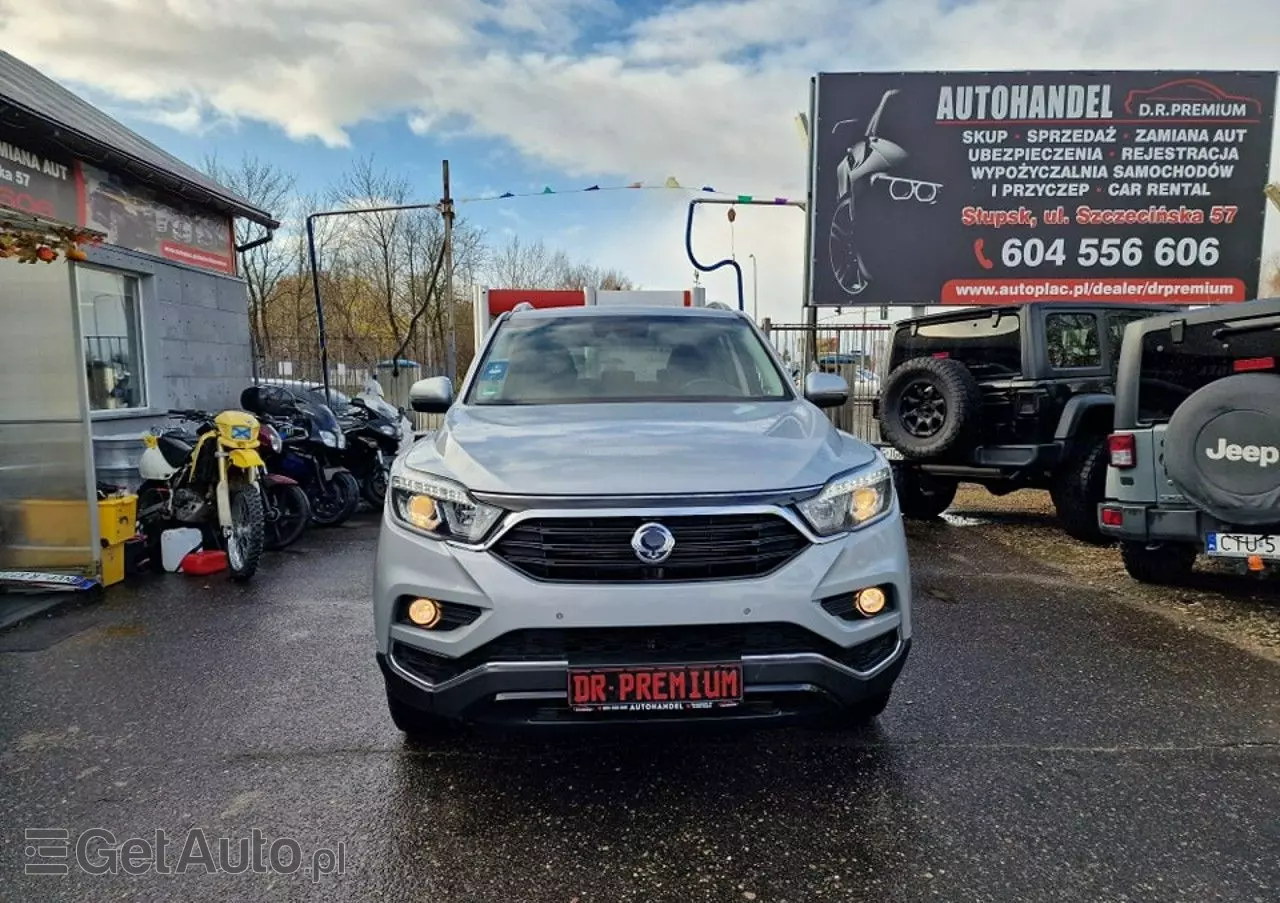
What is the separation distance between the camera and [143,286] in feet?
30.7

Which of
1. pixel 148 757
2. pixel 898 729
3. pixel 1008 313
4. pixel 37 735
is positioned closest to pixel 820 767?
pixel 898 729

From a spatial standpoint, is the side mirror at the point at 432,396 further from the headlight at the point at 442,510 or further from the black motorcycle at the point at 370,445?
the black motorcycle at the point at 370,445

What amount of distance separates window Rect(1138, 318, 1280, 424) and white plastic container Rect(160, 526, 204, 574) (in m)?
6.73

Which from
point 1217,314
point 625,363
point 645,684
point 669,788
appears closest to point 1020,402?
point 1217,314

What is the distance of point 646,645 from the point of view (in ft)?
8.14

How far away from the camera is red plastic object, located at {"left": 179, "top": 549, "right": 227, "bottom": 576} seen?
6.04 m

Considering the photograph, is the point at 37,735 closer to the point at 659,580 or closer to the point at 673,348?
the point at 659,580

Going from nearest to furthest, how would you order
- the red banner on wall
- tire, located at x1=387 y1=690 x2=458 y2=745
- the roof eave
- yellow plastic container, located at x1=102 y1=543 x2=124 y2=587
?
tire, located at x1=387 y1=690 x2=458 y2=745, yellow plastic container, located at x1=102 y1=543 x2=124 y2=587, the roof eave, the red banner on wall

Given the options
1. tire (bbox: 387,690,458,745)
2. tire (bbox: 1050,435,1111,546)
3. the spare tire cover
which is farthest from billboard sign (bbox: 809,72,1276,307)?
tire (bbox: 387,690,458,745)

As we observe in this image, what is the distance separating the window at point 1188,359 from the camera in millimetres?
4711

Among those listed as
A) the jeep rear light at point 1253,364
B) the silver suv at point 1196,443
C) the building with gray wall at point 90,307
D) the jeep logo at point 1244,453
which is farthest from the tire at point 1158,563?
the building with gray wall at point 90,307

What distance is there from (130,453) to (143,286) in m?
2.94

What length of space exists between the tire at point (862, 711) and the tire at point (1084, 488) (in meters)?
4.25

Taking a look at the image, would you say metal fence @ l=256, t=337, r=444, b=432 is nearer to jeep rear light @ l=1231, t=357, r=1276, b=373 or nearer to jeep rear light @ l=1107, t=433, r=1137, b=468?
jeep rear light @ l=1107, t=433, r=1137, b=468
